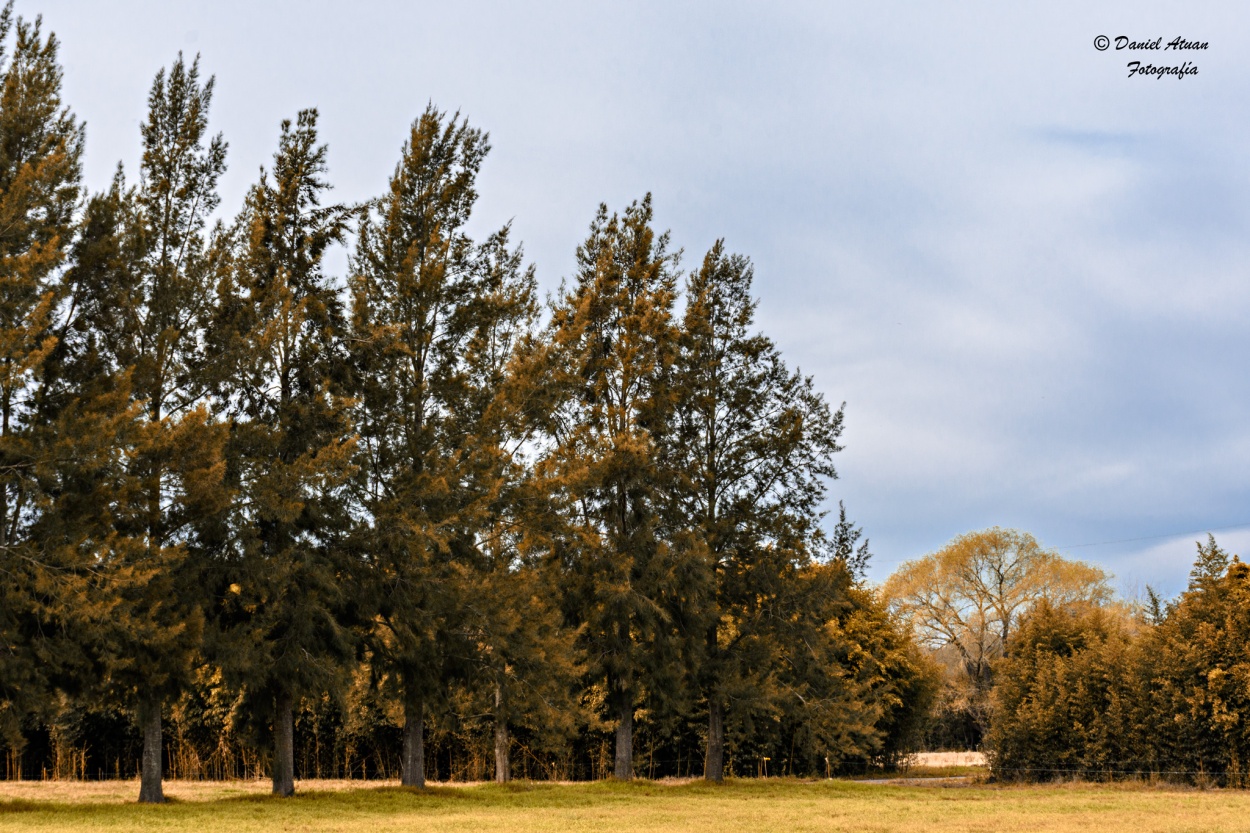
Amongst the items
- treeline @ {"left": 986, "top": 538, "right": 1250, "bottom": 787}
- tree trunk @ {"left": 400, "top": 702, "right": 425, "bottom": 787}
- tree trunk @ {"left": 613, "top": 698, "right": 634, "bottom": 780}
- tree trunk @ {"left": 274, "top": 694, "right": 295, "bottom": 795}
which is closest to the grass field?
tree trunk @ {"left": 274, "top": 694, "right": 295, "bottom": 795}

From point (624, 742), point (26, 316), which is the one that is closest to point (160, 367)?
point (26, 316)

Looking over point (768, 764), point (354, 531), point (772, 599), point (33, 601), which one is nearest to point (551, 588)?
point (354, 531)

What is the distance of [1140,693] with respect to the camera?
88.6ft

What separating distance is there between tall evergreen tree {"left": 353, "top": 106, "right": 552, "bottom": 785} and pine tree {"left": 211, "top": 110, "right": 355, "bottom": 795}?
2.78 ft

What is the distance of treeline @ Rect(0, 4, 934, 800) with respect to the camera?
1661 centimetres

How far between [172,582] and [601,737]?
17222 millimetres

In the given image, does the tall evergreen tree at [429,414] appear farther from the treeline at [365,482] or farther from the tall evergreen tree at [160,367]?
the tall evergreen tree at [160,367]

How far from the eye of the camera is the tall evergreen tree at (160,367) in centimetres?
1647

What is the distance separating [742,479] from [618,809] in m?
11.4

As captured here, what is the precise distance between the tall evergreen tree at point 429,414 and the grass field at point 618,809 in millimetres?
2845

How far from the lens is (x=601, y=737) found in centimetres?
3162

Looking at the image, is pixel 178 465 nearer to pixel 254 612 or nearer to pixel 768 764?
pixel 254 612

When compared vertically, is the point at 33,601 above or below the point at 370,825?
above

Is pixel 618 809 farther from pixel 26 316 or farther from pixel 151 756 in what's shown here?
pixel 26 316
